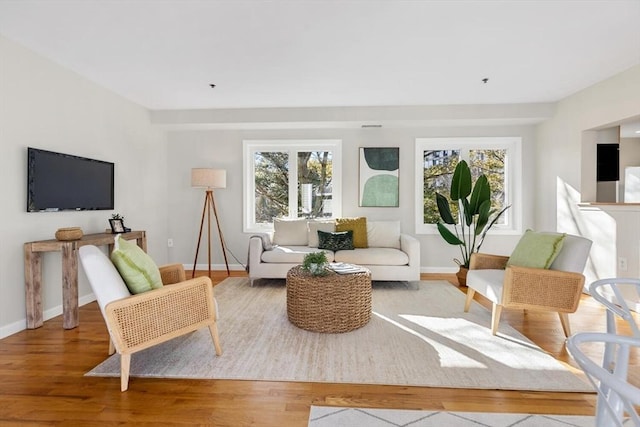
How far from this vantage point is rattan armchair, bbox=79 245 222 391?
194cm

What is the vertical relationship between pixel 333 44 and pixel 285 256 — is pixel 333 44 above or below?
above

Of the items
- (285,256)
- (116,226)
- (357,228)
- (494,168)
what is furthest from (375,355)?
(494,168)

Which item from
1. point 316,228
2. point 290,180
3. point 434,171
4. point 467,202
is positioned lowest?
point 316,228

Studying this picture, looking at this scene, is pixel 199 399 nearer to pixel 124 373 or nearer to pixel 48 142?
pixel 124 373

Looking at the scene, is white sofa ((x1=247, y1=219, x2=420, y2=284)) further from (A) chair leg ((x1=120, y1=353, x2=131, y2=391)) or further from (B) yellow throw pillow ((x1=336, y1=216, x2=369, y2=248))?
(A) chair leg ((x1=120, y1=353, x2=131, y2=391))

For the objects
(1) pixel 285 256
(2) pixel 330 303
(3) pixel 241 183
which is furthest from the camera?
(3) pixel 241 183

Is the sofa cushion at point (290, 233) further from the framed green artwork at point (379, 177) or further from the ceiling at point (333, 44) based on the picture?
the ceiling at point (333, 44)

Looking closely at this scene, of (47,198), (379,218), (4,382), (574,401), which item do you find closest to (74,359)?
(4,382)

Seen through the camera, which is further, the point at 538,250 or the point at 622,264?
the point at 622,264

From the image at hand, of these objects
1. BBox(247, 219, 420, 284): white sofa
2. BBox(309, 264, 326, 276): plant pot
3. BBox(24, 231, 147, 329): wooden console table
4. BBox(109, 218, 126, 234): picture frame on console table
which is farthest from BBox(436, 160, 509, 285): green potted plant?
BBox(24, 231, 147, 329): wooden console table

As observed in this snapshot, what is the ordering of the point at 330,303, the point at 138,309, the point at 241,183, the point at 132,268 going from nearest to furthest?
1. the point at 138,309
2. the point at 132,268
3. the point at 330,303
4. the point at 241,183

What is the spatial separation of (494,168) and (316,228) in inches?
115

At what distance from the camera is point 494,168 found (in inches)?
200

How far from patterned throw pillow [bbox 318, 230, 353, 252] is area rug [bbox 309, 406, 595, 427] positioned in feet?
8.56
